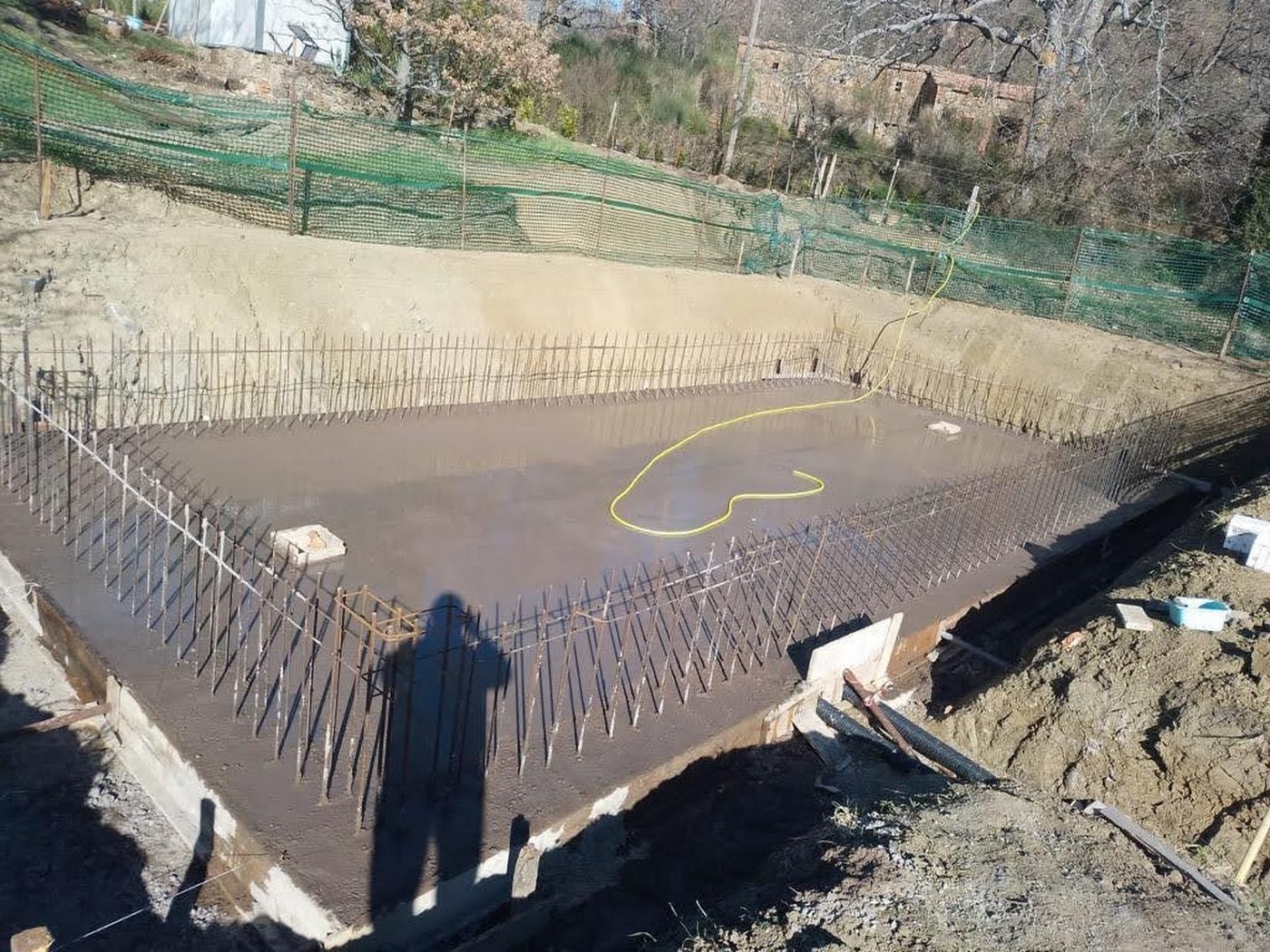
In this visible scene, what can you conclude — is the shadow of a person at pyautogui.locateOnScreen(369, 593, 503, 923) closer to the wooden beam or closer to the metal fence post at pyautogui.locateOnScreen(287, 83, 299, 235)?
the wooden beam

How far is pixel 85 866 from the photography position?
13.7 feet

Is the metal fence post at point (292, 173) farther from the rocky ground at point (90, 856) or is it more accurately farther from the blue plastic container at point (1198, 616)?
the blue plastic container at point (1198, 616)

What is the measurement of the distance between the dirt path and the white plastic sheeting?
7.99 metres

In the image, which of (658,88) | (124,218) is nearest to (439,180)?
(124,218)

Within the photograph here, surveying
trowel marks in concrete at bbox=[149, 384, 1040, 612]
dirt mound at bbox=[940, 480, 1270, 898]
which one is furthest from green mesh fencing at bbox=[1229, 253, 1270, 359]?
dirt mound at bbox=[940, 480, 1270, 898]

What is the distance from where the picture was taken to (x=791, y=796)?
5297 millimetres

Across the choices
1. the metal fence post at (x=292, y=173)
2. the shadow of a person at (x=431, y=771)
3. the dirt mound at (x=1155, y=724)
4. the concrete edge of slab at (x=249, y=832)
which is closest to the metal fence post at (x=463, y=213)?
the metal fence post at (x=292, y=173)

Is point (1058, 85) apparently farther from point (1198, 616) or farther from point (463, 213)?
point (1198, 616)

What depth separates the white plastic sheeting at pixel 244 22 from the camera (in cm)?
1686

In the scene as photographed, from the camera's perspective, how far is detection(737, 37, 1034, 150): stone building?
23438 millimetres

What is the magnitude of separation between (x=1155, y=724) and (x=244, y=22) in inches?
714

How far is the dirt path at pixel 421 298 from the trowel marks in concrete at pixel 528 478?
1.57m

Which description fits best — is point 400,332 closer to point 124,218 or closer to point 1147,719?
point 124,218

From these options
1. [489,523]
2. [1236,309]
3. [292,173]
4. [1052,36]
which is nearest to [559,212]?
[292,173]
